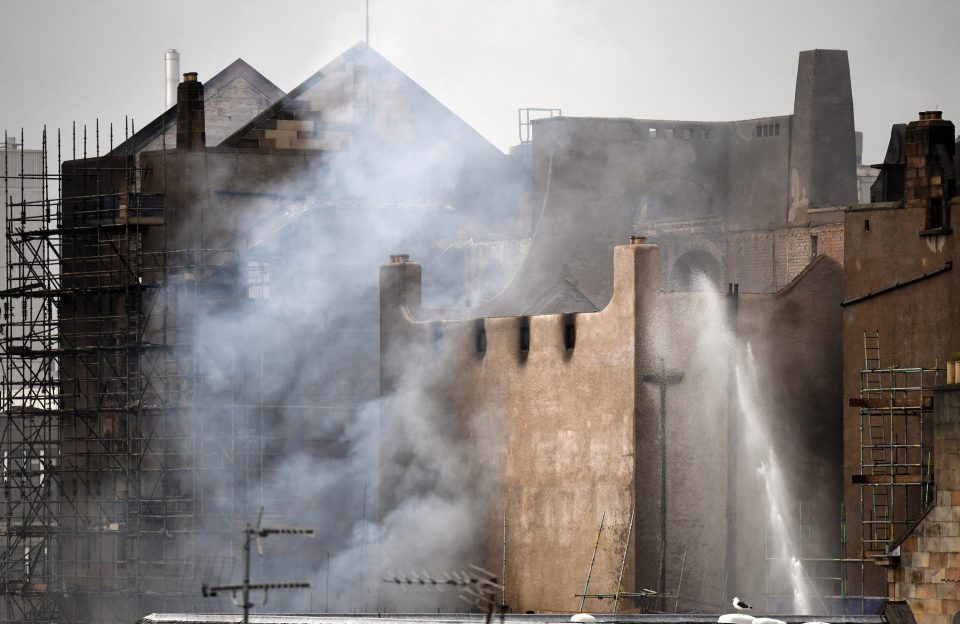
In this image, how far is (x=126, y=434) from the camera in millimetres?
53469

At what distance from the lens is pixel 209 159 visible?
5684 centimetres

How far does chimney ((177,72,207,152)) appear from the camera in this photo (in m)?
57.0

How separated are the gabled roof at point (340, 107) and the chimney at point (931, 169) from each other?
18775mm

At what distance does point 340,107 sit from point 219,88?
6586 mm

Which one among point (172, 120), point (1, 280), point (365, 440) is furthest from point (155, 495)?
point (1, 280)

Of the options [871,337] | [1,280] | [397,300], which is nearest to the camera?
[871,337]

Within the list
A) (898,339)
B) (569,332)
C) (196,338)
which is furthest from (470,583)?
(196,338)

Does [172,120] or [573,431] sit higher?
[172,120]

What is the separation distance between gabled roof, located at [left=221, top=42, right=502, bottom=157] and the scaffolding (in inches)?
152

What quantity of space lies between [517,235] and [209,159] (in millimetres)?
8571

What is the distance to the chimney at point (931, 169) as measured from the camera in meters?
41.5

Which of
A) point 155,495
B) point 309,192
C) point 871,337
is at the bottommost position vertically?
point 155,495

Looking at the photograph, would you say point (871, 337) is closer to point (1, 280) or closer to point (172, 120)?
point (172, 120)

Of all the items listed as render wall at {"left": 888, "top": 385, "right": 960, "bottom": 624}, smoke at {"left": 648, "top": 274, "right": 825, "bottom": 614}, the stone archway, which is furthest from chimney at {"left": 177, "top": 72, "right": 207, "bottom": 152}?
render wall at {"left": 888, "top": 385, "right": 960, "bottom": 624}
